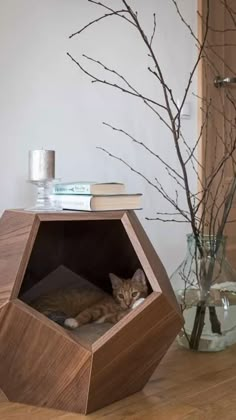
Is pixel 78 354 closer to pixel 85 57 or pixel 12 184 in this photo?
pixel 12 184

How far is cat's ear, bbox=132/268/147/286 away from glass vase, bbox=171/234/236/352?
0.34 meters

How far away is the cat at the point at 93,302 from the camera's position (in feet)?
4.29

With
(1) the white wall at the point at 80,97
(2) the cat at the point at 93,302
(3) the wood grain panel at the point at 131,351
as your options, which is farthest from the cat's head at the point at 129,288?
(1) the white wall at the point at 80,97

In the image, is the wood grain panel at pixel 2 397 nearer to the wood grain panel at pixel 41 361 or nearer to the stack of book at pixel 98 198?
the wood grain panel at pixel 41 361

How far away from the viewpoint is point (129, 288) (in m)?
1.38

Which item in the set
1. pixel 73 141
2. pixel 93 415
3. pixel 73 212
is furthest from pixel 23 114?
pixel 93 415

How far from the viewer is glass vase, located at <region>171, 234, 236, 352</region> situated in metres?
1.63

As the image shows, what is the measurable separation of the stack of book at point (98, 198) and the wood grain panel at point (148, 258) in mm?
36

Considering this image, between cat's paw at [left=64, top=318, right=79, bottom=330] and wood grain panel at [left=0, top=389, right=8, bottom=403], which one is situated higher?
cat's paw at [left=64, top=318, right=79, bottom=330]

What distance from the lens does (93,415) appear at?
1.16 metres

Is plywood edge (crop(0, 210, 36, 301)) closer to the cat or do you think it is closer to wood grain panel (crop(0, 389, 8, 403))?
the cat

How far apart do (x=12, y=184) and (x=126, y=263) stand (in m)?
0.48

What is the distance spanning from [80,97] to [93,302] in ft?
2.49

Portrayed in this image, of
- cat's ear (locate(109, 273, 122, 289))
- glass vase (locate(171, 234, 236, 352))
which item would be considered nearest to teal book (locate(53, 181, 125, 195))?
cat's ear (locate(109, 273, 122, 289))
